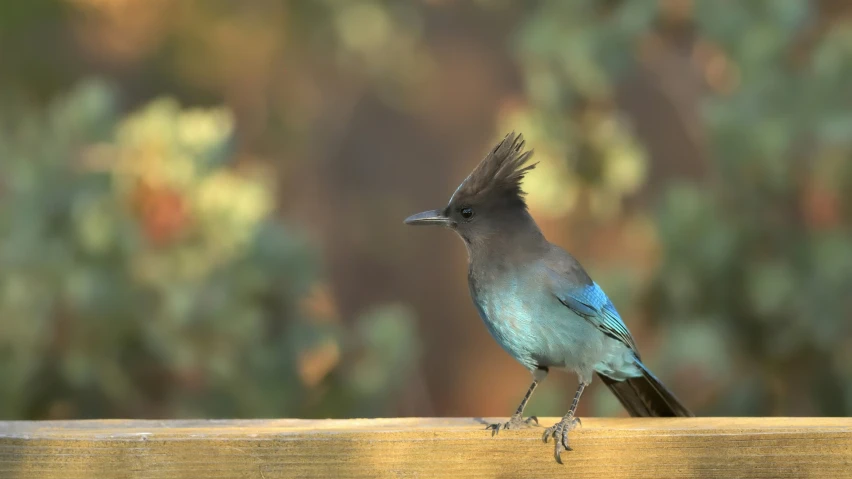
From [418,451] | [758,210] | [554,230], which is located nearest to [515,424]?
[418,451]

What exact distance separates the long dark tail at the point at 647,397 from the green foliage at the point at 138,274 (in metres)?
1.50

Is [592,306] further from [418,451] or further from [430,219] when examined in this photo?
[418,451]

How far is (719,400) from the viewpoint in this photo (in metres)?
3.23

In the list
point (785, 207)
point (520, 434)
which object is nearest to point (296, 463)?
point (520, 434)

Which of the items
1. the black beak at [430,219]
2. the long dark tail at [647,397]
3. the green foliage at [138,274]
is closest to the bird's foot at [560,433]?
the long dark tail at [647,397]

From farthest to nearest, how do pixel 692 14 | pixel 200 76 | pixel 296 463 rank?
pixel 200 76
pixel 692 14
pixel 296 463

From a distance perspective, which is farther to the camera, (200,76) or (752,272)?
(200,76)

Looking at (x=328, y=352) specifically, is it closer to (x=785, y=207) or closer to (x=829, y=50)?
(x=785, y=207)

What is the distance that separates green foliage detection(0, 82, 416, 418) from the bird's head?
1412 millimetres

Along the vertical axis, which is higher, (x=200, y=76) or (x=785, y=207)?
(x=785, y=207)

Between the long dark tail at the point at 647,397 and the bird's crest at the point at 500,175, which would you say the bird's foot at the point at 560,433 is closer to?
the long dark tail at the point at 647,397

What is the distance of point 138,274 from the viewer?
310 cm

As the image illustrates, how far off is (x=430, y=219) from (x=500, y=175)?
142 mm

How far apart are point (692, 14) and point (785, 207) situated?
26.9 inches
